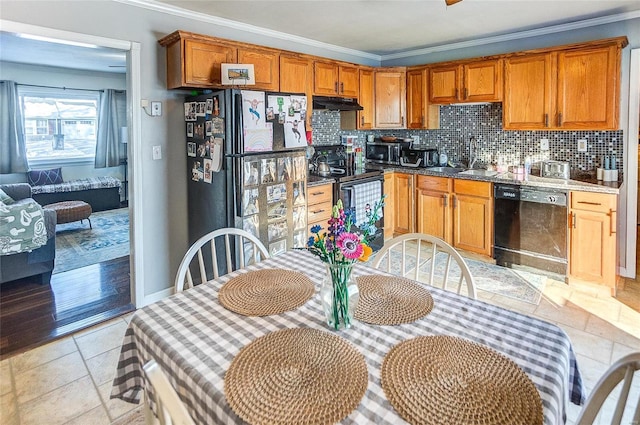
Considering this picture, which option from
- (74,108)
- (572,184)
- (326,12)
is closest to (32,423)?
(326,12)

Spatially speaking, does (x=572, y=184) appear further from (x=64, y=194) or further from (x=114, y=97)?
(x=114, y=97)

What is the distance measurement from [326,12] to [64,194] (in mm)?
5460

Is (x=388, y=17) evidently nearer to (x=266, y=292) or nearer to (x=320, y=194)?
(x=320, y=194)

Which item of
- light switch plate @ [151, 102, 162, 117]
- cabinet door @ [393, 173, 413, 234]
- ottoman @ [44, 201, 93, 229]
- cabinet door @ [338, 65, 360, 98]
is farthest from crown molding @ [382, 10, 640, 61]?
ottoman @ [44, 201, 93, 229]

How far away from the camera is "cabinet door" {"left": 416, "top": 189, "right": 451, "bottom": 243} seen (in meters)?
4.34

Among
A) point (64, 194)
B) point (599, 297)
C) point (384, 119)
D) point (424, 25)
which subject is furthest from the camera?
point (64, 194)

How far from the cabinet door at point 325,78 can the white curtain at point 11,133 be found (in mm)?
5478

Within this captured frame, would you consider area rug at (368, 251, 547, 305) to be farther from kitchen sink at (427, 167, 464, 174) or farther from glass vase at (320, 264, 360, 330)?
glass vase at (320, 264, 360, 330)

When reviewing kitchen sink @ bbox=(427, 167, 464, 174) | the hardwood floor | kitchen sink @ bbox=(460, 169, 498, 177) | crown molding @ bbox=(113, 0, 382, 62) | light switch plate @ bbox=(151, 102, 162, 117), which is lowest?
the hardwood floor

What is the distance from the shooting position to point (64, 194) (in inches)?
250

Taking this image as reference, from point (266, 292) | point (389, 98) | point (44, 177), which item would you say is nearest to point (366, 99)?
point (389, 98)

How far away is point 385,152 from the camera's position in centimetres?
510

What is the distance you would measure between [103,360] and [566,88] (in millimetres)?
4438

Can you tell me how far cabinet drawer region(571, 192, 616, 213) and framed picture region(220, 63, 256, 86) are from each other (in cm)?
300
